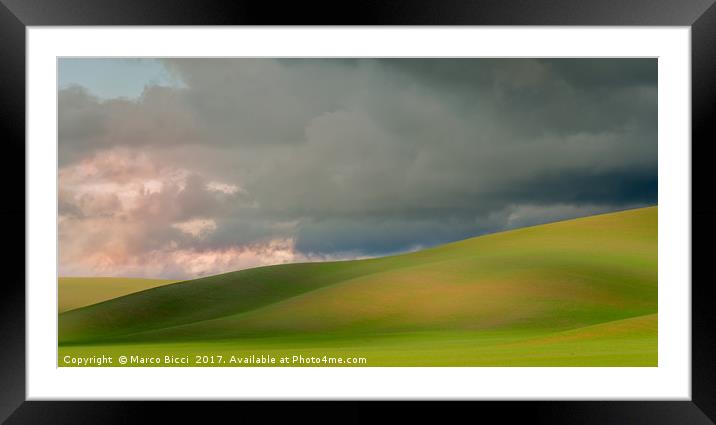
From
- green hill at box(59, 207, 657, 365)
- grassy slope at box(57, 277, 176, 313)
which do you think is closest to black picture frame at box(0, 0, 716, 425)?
green hill at box(59, 207, 657, 365)

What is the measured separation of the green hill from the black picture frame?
2.00 ft

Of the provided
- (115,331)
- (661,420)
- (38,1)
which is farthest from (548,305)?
(38,1)

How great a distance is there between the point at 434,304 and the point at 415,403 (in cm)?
282

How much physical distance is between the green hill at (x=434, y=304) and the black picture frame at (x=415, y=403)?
0.61m

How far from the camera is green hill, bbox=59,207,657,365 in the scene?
4.39m

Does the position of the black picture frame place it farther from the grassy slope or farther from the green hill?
the grassy slope

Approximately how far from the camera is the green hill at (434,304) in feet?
14.4

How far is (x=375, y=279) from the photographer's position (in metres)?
6.59

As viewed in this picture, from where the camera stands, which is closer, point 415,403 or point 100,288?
point 415,403

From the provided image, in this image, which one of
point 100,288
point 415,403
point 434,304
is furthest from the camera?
→ point 434,304

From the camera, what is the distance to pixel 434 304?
18.4ft

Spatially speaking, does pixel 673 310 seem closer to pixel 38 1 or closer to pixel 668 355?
pixel 668 355

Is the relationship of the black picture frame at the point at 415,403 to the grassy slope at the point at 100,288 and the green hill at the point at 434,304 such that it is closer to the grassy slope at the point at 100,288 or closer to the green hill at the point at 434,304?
the green hill at the point at 434,304

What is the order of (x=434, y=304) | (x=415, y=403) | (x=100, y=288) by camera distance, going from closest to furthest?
(x=415, y=403) → (x=100, y=288) → (x=434, y=304)
